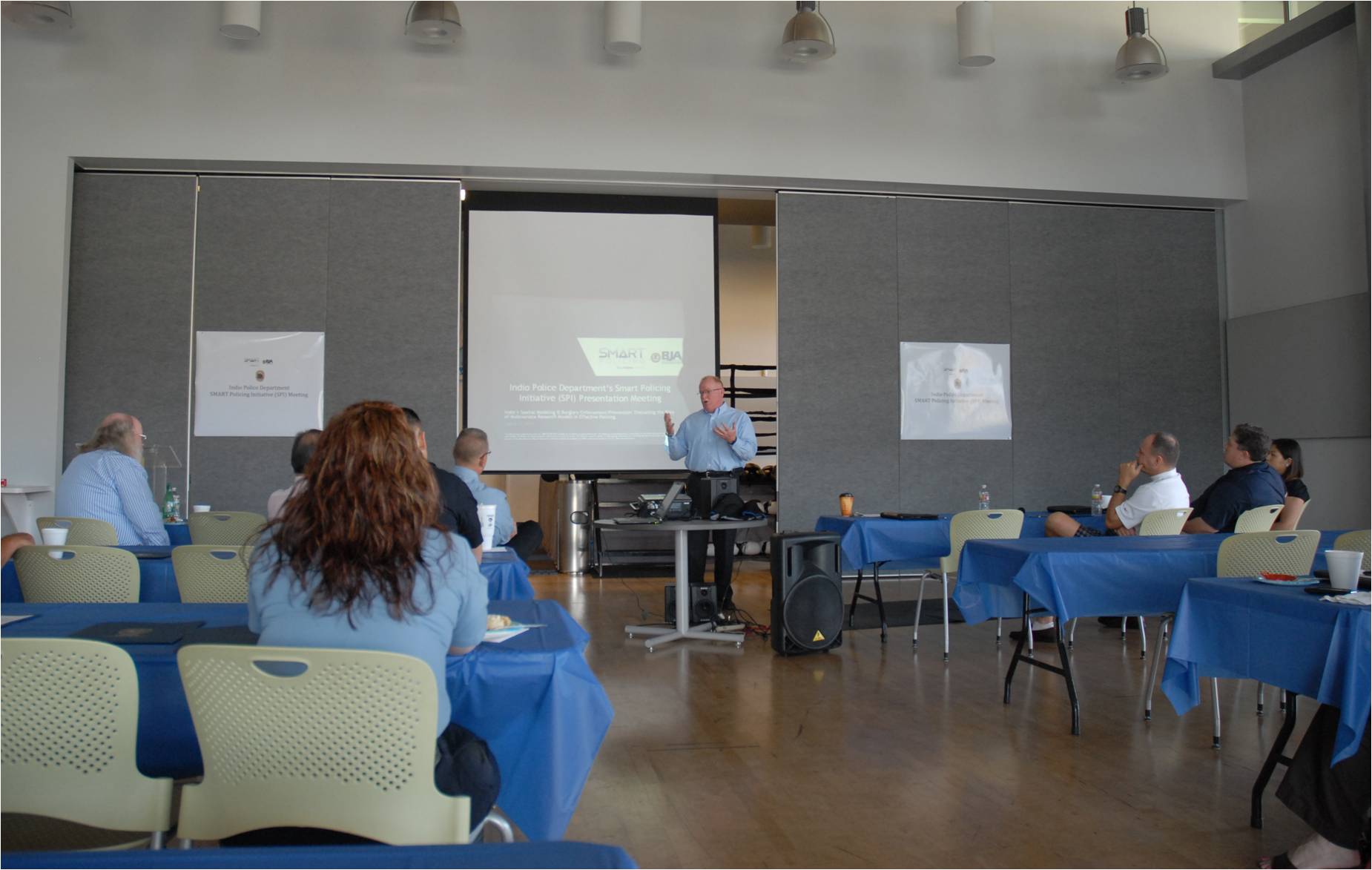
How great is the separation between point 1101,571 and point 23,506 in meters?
6.99

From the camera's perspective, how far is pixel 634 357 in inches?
312

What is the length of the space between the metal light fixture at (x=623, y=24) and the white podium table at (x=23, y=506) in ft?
16.6

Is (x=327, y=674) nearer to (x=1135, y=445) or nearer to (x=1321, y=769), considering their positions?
(x=1321, y=769)

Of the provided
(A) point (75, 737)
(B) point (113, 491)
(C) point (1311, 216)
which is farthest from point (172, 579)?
(C) point (1311, 216)

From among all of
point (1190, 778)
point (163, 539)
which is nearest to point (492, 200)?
point (163, 539)

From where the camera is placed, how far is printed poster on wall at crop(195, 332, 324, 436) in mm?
7355

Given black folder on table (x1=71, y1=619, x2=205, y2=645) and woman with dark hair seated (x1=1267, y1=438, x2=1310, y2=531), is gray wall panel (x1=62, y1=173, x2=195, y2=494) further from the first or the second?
woman with dark hair seated (x1=1267, y1=438, x2=1310, y2=531)

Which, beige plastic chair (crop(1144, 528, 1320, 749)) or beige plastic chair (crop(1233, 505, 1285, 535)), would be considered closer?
beige plastic chair (crop(1144, 528, 1320, 749))

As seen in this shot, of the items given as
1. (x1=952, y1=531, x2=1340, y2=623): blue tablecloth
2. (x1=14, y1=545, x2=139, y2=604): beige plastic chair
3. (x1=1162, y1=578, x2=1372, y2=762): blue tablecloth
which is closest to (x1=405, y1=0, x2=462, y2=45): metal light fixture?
(x1=14, y1=545, x2=139, y2=604): beige plastic chair

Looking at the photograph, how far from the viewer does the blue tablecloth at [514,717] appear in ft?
6.16

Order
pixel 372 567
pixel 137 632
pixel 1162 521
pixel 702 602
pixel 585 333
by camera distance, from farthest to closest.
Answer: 1. pixel 585 333
2. pixel 702 602
3. pixel 1162 521
4. pixel 137 632
5. pixel 372 567

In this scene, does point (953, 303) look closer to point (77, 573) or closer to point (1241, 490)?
point (1241, 490)

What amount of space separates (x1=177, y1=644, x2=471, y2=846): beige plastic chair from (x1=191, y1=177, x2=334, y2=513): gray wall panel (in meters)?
6.28

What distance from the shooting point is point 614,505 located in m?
A: 8.59
